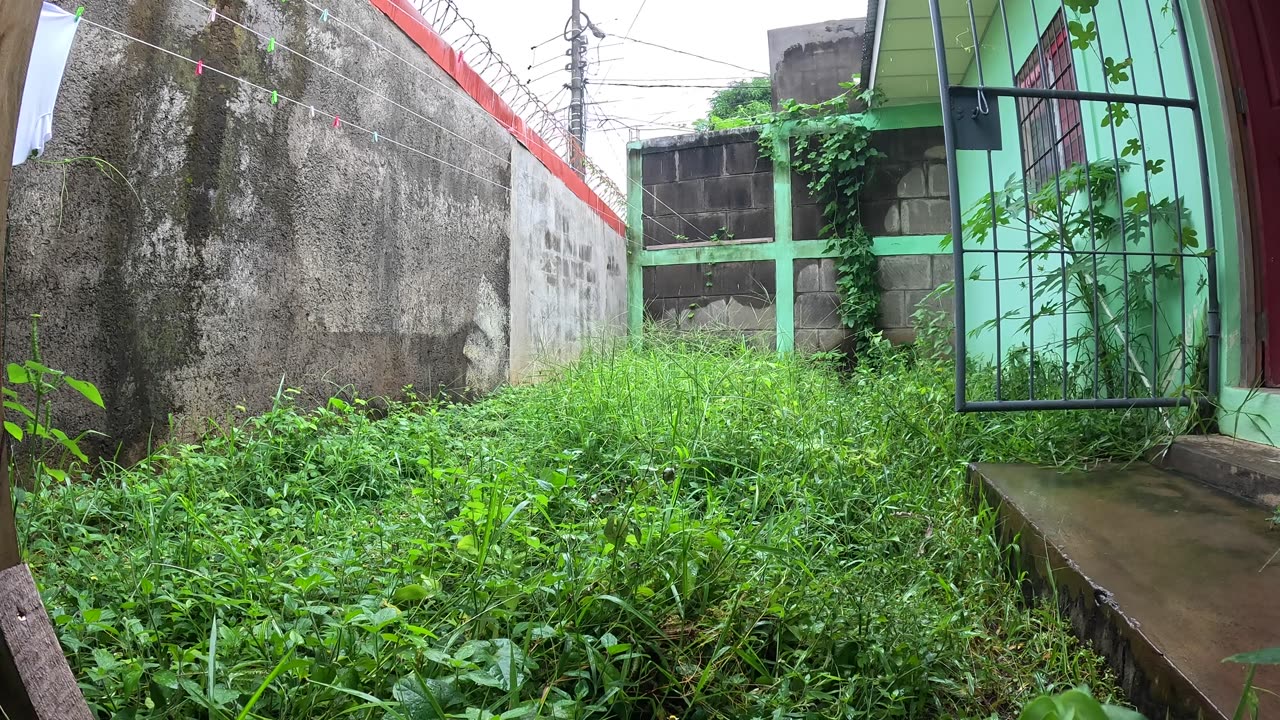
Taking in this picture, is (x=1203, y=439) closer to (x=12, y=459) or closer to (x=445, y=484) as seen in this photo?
(x=445, y=484)

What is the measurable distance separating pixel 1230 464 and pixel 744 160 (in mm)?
5730

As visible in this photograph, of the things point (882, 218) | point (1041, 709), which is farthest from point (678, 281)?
point (1041, 709)

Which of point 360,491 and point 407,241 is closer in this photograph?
point 360,491

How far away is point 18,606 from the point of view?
885 millimetres

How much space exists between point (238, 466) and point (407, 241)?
1616 millimetres

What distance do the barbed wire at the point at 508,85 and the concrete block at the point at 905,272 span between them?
2911mm

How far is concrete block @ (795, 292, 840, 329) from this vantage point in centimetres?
668

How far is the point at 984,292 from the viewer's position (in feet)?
16.9

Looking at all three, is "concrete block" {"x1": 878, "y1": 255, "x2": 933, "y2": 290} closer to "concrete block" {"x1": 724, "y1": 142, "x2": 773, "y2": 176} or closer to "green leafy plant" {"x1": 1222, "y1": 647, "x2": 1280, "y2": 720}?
"concrete block" {"x1": 724, "y1": 142, "x2": 773, "y2": 176}

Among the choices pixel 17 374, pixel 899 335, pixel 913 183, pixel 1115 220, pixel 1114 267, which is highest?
pixel 913 183

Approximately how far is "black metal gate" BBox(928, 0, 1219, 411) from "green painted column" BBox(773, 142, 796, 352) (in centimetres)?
332

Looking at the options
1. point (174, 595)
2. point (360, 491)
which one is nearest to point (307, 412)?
point (360, 491)

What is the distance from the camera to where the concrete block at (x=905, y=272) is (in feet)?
21.2

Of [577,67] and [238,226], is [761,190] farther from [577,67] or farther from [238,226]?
[577,67]
